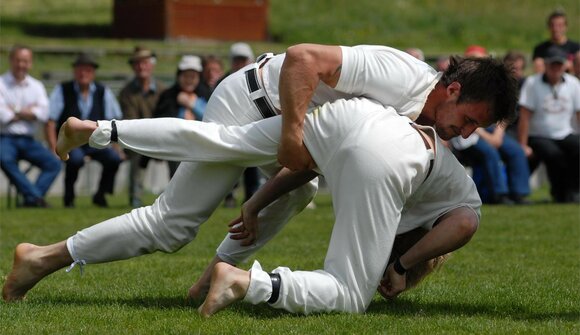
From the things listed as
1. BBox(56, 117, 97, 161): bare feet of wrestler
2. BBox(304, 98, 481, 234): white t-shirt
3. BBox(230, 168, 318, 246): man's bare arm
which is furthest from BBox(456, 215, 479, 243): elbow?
BBox(56, 117, 97, 161): bare feet of wrestler

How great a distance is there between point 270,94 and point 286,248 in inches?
134

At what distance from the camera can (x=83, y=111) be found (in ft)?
45.5

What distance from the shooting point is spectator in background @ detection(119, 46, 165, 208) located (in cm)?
1424

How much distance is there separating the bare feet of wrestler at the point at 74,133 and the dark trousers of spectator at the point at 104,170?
27.0ft

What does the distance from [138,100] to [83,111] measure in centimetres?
78

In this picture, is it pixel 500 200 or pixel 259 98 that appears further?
pixel 500 200

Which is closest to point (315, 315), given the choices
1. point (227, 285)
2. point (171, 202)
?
point (227, 285)

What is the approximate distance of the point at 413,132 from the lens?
5.34 metres

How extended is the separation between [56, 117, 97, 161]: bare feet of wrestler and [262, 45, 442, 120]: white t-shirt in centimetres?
96

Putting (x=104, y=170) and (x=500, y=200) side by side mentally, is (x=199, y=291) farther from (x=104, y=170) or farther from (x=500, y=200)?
(x=500, y=200)

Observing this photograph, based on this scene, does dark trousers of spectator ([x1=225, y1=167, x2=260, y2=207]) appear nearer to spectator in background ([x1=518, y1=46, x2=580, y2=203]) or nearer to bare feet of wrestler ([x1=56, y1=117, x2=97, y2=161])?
spectator in background ([x1=518, y1=46, x2=580, y2=203])

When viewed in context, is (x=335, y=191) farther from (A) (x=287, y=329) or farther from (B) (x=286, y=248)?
(B) (x=286, y=248)

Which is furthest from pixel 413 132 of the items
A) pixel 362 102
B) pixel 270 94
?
pixel 270 94

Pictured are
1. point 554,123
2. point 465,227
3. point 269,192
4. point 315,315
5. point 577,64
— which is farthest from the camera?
point 577,64
